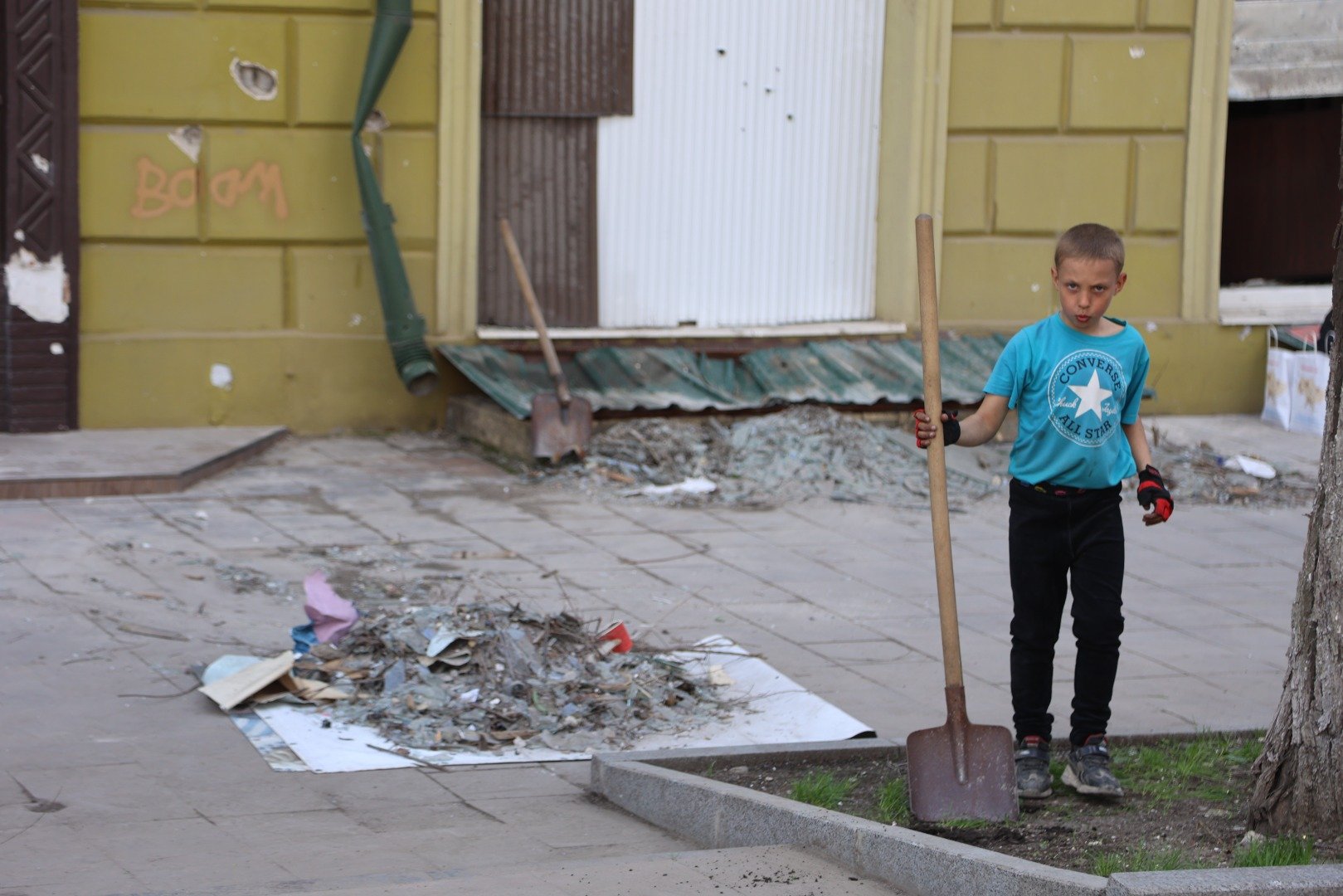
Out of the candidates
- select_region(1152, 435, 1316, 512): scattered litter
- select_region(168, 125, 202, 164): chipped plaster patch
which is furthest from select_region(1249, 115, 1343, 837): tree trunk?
select_region(168, 125, 202, 164): chipped plaster patch

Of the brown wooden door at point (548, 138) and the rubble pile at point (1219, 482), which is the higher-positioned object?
the brown wooden door at point (548, 138)

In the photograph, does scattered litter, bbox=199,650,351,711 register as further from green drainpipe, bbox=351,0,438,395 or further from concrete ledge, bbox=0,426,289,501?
green drainpipe, bbox=351,0,438,395

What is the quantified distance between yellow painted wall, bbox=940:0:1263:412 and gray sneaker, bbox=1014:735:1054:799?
706 cm

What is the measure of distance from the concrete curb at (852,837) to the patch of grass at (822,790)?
6 centimetres

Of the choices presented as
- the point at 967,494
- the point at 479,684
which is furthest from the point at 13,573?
the point at 967,494

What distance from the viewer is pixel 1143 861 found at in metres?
3.74

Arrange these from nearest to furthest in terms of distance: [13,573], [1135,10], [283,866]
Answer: [283,866], [13,573], [1135,10]

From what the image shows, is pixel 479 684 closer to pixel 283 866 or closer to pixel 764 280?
pixel 283 866

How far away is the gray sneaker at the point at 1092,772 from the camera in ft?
14.3

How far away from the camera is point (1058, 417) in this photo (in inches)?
176

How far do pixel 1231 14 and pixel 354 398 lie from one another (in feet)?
20.8

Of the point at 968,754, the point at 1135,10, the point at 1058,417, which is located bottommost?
the point at 968,754

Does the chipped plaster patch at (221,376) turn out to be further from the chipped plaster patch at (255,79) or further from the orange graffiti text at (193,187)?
the chipped plaster patch at (255,79)

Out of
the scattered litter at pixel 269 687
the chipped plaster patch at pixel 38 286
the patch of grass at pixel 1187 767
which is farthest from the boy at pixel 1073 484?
the chipped plaster patch at pixel 38 286
